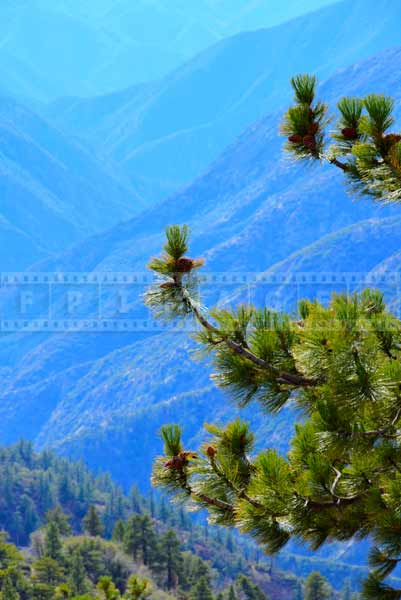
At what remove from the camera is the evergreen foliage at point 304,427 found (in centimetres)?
874

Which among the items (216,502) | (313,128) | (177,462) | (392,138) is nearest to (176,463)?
(177,462)

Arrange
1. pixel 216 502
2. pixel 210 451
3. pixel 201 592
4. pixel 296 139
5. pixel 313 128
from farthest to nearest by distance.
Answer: pixel 201 592
pixel 296 139
pixel 313 128
pixel 216 502
pixel 210 451

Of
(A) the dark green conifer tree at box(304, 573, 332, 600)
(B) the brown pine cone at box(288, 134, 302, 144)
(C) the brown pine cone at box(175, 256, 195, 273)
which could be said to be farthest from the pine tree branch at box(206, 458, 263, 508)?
(A) the dark green conifer tree at box(304, 573, 332, 600)

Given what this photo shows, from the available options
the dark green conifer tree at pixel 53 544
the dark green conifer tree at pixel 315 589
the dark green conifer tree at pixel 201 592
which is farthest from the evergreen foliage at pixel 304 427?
the dark green conifer tree at pixel 315 589

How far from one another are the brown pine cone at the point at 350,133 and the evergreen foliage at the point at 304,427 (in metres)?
0.15

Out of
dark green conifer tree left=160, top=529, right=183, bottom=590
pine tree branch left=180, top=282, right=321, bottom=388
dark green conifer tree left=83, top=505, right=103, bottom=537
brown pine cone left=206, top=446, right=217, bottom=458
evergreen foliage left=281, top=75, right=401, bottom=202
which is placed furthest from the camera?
dark green conifer tree left=83, top=505, right=103, bottom=537

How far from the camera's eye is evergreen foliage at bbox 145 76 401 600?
874 centimetres

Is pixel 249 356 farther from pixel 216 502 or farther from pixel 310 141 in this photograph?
pixel 310 141

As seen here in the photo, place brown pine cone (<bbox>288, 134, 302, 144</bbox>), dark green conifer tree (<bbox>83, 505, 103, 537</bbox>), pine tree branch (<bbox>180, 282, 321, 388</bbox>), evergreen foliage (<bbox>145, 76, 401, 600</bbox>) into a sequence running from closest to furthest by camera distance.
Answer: evergreen foliage (<bbox>145, 76, 401, 600</bbox>), pine tree branch (<bbox>180, 282, 321, 388</bbox>), brown pine cone (<bbox>288, 134, 302, 144</bbox>), dark green conifer tree (<bbox>83, 505, 103, 537</bbox>)

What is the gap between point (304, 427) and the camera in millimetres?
9625

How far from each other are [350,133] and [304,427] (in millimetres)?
3071

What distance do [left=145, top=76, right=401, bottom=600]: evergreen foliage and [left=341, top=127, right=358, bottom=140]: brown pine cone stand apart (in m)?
0.15

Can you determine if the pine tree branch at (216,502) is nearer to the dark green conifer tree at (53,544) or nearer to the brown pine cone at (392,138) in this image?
the brown pine cone at (392,138)

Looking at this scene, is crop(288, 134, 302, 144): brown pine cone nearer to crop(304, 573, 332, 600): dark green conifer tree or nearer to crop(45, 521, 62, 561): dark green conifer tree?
crop(45, 521, 62, 561): dark green conifer tree
